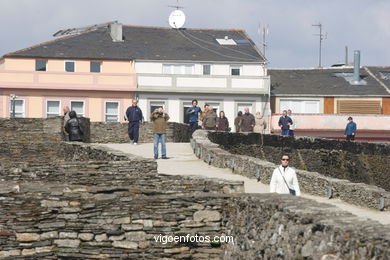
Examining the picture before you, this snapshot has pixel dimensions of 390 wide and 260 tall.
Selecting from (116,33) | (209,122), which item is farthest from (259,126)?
(116,33)

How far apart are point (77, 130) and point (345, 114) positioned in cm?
4065

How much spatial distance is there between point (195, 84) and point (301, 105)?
9307 millimetres

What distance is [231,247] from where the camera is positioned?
14.1 meters

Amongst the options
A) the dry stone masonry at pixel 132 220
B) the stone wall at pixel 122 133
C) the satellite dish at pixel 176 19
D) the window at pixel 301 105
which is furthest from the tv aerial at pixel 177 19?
the dry stone masonry at pixel 132 220

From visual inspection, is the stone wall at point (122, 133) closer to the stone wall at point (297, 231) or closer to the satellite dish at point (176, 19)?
the stone wall at point (297, 231)

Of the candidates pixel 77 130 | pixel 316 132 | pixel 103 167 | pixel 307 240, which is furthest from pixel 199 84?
pixel 307 240

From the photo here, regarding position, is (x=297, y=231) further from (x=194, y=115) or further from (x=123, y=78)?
(x=123, y=78)

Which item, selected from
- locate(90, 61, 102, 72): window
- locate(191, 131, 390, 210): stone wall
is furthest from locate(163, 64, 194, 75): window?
locate(191, 131, 390, 210): stone wall

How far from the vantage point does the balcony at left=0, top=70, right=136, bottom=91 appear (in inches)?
2598

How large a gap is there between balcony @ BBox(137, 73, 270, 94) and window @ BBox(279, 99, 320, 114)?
4.18 metres

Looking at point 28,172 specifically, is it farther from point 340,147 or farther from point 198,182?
point 340,147

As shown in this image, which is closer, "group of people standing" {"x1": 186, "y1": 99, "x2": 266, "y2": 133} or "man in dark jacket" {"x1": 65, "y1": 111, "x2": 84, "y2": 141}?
"man in dark jacket" {"x1": 65, "y1": 111, "x2": 84, "y2": 141}

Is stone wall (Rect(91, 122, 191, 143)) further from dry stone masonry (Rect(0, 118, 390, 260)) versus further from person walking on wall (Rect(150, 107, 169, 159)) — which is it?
dry stone masonry (Rect(0, 118, 390, 260))

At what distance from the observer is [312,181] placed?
74.1ft
